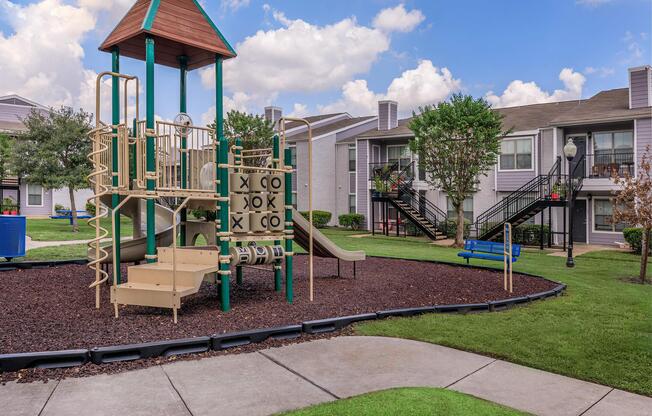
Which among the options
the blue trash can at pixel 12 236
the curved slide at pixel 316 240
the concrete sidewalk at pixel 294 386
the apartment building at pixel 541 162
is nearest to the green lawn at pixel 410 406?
the concrete sidewalk at pixel 294 386

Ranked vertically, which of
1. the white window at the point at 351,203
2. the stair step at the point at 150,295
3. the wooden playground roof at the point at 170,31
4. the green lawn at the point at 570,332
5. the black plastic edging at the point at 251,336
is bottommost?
the green lawn at the point at 570,332

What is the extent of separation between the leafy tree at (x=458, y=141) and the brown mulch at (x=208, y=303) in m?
9.47

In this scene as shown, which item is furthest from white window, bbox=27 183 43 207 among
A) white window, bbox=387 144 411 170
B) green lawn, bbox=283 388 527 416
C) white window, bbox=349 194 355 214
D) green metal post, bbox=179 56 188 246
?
green lawn, bbox=283 388 527 416

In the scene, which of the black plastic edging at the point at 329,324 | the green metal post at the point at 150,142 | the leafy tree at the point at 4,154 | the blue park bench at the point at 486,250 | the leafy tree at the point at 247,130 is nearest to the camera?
the black plastic edging at the point at 329,324

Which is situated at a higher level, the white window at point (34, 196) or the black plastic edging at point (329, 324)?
the white window at point (34, 196)

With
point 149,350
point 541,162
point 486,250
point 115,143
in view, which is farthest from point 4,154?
point 149,350

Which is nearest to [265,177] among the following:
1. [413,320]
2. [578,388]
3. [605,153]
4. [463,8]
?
[413,320]

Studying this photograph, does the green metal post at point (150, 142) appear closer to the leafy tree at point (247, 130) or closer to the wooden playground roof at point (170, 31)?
the wooden playground roof at point (170, 31)

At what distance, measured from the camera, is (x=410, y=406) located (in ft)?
13.7

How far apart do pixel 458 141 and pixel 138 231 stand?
15.7 meters

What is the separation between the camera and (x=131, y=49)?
954 cm

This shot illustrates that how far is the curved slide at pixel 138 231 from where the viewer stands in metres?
9.37

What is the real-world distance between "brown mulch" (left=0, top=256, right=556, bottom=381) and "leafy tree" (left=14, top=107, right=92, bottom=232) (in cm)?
1607

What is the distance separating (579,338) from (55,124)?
2794 cm
